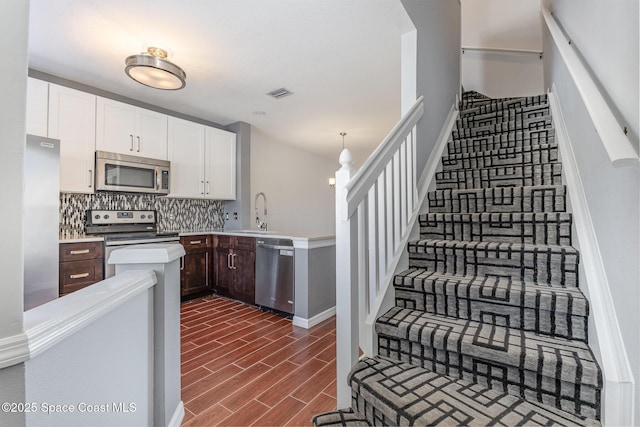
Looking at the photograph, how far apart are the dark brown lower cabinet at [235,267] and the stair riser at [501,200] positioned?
232 centimetres

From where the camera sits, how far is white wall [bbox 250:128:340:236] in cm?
549

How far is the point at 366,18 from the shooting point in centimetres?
221

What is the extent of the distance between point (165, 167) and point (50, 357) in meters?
3.41

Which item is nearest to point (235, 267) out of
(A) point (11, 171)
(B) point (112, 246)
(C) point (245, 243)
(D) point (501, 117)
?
(C) point (245, 243)

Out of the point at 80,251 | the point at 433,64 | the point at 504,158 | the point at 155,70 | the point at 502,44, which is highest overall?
the point at 502,44

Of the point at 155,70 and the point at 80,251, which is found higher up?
the point at 155,70

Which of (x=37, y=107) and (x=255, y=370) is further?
(x=37, y=107)

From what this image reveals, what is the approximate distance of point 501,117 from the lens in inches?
112

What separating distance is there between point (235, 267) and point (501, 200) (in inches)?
122

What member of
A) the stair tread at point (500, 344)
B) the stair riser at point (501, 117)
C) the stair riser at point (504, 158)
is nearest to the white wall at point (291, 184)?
the stair riser at point (501, 117)

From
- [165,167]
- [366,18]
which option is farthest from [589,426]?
[165,167]

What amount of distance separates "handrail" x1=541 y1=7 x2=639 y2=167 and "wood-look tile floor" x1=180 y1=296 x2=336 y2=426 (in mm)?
1764

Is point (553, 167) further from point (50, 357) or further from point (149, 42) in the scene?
point (149, 42)

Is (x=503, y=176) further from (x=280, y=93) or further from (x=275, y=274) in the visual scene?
(x=280, y=93)
